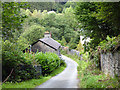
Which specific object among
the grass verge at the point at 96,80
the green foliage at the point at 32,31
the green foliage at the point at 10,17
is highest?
the green foliage at the point at 10,17

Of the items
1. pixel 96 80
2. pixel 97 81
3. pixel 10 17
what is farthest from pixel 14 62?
pixel 97 81

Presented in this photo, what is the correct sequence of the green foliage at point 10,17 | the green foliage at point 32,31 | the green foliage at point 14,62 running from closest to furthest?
the green foliage at point 10,17 → the green foliage at point 32,31 → the green foliage at point 14,62

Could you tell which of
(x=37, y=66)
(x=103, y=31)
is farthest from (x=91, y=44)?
(x=37, y=66)

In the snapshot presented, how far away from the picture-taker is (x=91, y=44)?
10859mm

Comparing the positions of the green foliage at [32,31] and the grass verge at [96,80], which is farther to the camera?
the green foliage at [32,31]

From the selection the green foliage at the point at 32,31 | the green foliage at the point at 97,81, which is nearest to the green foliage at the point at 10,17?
the green foliage at the point at 32,31

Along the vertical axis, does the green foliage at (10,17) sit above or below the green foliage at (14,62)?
above

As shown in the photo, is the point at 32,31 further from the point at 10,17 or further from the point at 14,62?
the point at 10,17

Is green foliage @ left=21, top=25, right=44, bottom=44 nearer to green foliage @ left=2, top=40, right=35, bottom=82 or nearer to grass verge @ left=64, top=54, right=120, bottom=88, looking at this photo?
green foliage @ left=2, top=40, right=35, bottom=82

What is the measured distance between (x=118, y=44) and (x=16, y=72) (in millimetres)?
5977

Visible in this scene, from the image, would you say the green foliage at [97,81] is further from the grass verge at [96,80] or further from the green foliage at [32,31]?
the green foliage at [32,31]

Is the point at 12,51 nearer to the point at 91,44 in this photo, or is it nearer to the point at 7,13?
the point at 7,13

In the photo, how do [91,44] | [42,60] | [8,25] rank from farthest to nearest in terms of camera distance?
[42,60]
[91,44]
[8,25]

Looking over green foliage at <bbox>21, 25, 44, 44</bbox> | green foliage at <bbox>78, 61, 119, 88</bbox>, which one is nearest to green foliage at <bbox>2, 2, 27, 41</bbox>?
green foliage at <bbox>21, 25, 44, 44</bbox>
